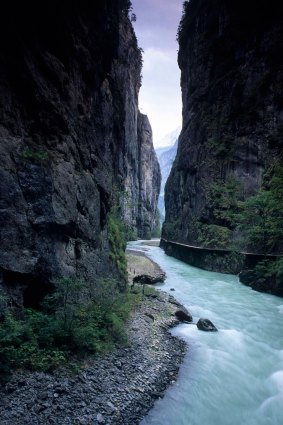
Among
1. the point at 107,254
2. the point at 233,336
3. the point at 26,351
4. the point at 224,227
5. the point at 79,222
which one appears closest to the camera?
the point at 26,351

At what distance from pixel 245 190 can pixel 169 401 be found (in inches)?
1218

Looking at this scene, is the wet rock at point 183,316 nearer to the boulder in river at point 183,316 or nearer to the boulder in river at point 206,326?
the boulder in river at point 183,316

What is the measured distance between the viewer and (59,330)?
8.87m

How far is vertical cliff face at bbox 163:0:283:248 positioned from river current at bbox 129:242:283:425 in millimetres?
16609

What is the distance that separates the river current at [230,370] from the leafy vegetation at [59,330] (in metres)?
2.86

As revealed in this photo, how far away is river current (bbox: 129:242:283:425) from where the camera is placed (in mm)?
8430

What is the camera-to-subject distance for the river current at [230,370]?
843 centimetres

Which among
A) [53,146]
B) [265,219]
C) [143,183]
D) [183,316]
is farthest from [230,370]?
[143,183]

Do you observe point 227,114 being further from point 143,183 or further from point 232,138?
point 143,183

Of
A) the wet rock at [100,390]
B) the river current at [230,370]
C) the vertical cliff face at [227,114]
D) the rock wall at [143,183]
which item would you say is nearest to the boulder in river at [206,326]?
the river current at [230,370]

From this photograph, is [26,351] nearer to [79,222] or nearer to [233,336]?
[79,222]

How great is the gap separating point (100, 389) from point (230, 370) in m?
5.69

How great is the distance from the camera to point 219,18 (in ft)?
149

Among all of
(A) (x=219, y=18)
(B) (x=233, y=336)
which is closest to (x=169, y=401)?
(B) (x=233, y=336)
